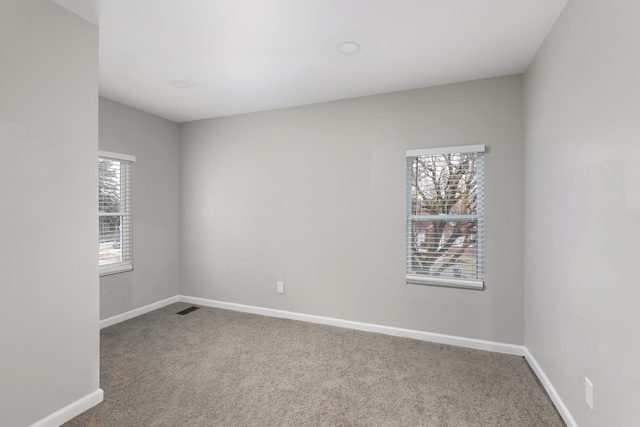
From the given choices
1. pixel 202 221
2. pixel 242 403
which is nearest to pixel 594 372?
pixel 242 403

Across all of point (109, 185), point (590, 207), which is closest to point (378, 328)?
point (590, 207)

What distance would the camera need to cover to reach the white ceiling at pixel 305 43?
1.92 meters

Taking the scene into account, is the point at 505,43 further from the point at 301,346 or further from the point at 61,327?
the point at 61,327

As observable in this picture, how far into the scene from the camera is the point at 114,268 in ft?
11.8

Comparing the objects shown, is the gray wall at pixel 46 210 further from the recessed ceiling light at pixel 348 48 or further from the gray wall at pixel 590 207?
the gray wall at pixel 590 207

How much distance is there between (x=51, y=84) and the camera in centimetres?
187

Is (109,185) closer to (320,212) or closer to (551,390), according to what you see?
(320,212)

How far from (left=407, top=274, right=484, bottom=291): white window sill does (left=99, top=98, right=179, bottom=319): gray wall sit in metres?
3.23

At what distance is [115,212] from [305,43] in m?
2.99

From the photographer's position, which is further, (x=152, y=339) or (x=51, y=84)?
(x=152, y=339)

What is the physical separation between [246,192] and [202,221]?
835mm

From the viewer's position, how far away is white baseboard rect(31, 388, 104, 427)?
6.04 feet

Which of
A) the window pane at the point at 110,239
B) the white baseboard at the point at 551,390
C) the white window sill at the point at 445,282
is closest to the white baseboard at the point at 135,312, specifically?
the window pane at the point at 110,239

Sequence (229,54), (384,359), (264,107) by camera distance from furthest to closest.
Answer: (264,107) < (384,359) < (229,54)
